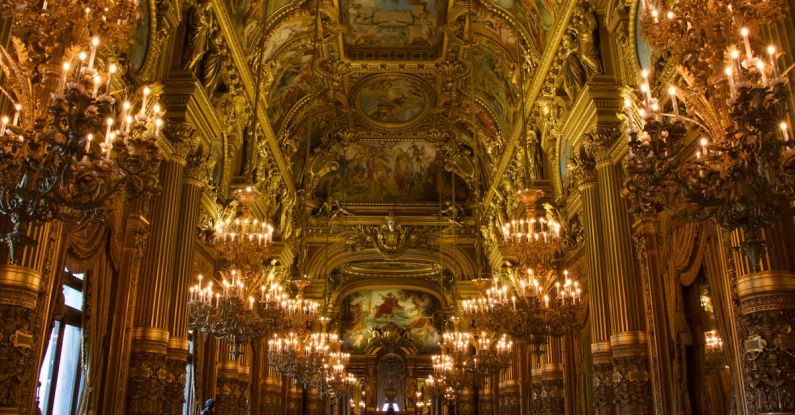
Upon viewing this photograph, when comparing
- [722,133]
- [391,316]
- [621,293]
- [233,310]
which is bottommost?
[233,310]

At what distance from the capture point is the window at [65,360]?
7.68 metres

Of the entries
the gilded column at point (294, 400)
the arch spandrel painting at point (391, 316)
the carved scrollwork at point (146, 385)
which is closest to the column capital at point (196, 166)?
the carved scrollwork at point (146, 385)

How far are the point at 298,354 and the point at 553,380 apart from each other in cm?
580

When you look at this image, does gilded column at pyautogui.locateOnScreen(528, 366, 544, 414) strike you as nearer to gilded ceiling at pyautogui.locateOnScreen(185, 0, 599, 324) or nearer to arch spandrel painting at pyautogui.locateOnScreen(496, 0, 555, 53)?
gilded ceiling at pyautogui.locateOnScreen(185, 0, 599, 324)

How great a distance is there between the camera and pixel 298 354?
15023mm

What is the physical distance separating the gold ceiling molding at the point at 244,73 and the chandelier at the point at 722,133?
6084 millimetres

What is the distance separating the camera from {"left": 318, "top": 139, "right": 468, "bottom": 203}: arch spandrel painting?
24.3 m

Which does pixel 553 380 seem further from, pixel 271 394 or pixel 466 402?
pixel 466 402

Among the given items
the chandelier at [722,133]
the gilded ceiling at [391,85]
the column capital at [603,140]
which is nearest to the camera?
the chandelier at [722,133]

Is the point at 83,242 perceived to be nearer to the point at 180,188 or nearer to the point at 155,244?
the point at 155,244

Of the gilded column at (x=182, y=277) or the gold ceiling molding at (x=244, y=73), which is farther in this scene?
the gold ceiling molding at (x=244, y=73)

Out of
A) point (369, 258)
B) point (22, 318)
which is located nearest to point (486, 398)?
point (369, 258)

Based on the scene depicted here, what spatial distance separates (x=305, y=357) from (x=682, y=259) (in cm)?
947

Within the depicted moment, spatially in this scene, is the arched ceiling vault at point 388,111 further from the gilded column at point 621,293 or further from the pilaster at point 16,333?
the pilaster at point 16,333
